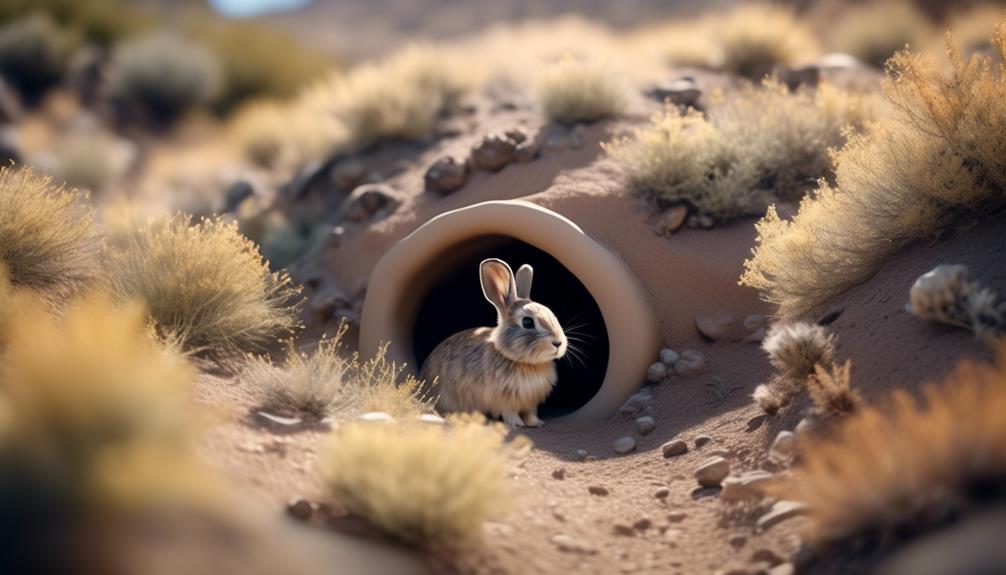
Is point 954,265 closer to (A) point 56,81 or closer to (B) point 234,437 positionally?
(B) point 234,437

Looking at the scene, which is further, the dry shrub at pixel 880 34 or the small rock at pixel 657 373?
the dry shrub at pixel 880 34

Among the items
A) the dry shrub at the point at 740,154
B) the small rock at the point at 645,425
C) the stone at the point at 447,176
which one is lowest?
the small rock at the point at 645,425

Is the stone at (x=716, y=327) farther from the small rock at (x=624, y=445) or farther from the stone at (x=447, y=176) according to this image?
the stone at (x=447, y=176)

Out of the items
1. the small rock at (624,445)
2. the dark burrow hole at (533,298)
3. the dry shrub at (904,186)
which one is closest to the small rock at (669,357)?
the dry shrub at (904,186)

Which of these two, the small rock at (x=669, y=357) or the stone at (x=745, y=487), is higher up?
the small rock at (x=669, y=357)

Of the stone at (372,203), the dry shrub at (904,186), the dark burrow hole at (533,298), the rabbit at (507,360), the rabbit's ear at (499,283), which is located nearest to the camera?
the dry shrub at (904,186)

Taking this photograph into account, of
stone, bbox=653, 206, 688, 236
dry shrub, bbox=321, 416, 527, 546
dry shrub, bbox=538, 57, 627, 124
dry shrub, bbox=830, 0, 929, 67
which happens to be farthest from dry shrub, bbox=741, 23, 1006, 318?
dry shrub, bbox=830, 0, 929, 67

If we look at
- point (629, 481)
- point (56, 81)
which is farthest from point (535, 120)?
point (56, 81)

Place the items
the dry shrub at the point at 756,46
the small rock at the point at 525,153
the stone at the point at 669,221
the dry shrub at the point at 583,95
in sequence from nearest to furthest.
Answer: the stone at the point at 669,221, the small rock at the point at 525,153, the dry shrub at the point at 583,95, the dry shrub at the point at 756,46
